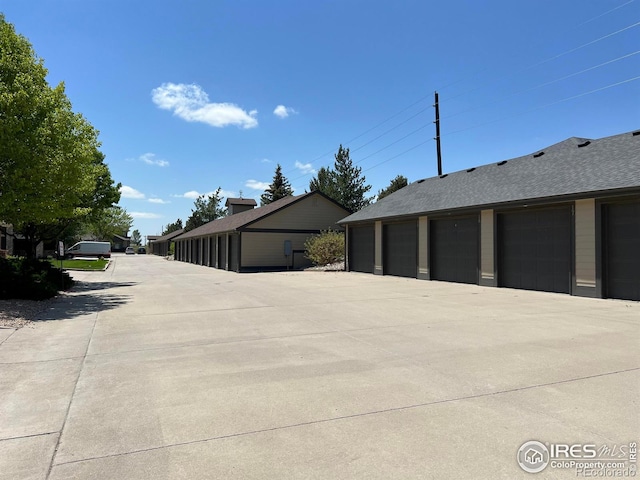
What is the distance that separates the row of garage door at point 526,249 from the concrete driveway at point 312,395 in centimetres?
348

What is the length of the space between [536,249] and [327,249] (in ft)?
51.6

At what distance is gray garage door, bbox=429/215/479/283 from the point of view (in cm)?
1708

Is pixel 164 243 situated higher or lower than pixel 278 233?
higher

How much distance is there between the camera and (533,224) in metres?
14.7

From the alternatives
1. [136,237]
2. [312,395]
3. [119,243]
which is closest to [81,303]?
[312,395]

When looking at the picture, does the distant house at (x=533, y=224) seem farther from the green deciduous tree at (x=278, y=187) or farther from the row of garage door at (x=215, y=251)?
the green deciduous tree at (x=278, y=187)

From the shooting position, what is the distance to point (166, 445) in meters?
3.39

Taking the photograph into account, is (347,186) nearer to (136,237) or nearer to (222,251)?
(222,251)

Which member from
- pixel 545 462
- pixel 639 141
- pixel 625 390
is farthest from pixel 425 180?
pixel 545 462

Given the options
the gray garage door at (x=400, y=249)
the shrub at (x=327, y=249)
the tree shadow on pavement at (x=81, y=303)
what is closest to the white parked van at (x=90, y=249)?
the shrub at (x=327, y=249)

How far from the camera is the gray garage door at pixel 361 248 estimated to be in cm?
2423

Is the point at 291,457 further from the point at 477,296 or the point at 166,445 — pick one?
the point at 477,296

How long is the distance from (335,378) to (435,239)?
49.2 ft

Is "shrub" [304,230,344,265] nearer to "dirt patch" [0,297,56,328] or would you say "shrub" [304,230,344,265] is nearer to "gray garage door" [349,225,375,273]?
"gray garage door" [349,225,375,273]
